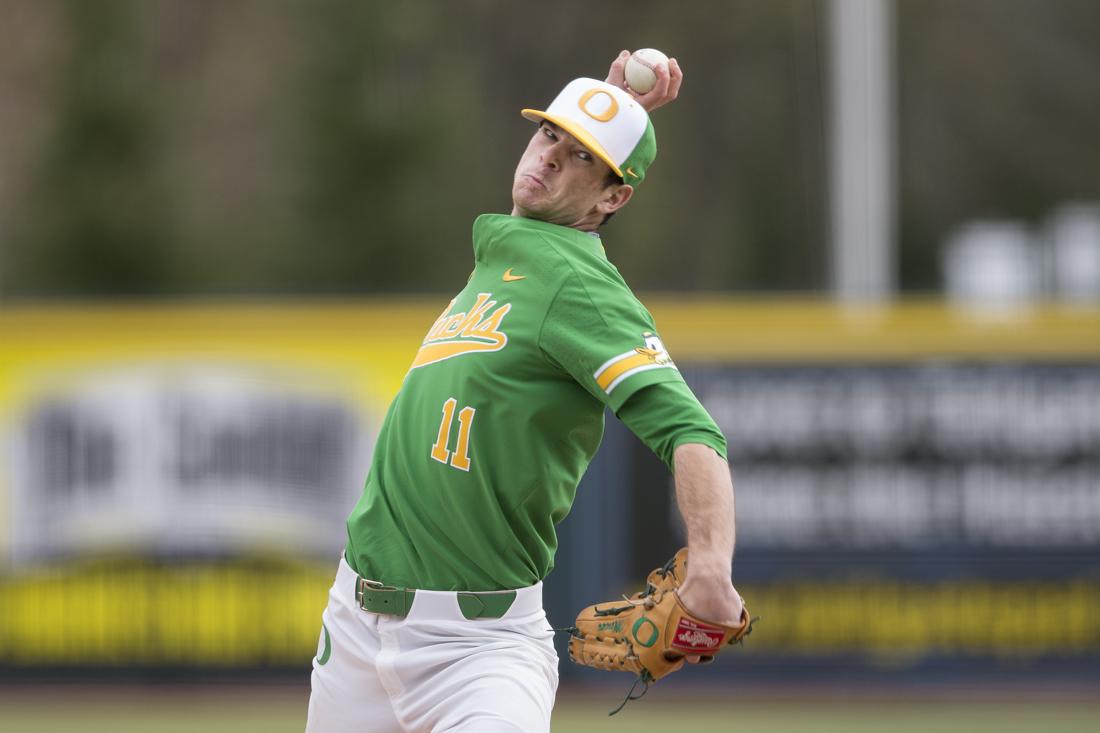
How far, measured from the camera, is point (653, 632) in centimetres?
374

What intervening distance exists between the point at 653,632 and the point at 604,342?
24.3 inches

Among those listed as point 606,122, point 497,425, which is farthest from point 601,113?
point 497,425

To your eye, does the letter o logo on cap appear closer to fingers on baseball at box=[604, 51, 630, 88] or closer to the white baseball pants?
fingers on baseball at box=[604, 51, 630, 88]

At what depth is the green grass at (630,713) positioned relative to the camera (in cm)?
898

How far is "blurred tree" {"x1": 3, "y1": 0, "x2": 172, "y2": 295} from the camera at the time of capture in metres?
19.6

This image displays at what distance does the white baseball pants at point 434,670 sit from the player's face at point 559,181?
880 mm

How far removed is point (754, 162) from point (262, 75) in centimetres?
876

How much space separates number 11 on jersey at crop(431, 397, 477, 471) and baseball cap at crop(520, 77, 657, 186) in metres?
0.66

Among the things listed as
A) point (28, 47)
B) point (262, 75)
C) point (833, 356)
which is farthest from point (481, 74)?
point (833, 356)

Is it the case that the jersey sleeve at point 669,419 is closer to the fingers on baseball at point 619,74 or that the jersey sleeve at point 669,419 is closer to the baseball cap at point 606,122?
the baseball cap at point 606,122

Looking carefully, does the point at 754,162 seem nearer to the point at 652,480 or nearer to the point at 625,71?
the point at 652,480

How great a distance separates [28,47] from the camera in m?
29.5

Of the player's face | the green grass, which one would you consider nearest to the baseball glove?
the player's face

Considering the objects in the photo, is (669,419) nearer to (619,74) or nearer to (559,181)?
(559,181)
